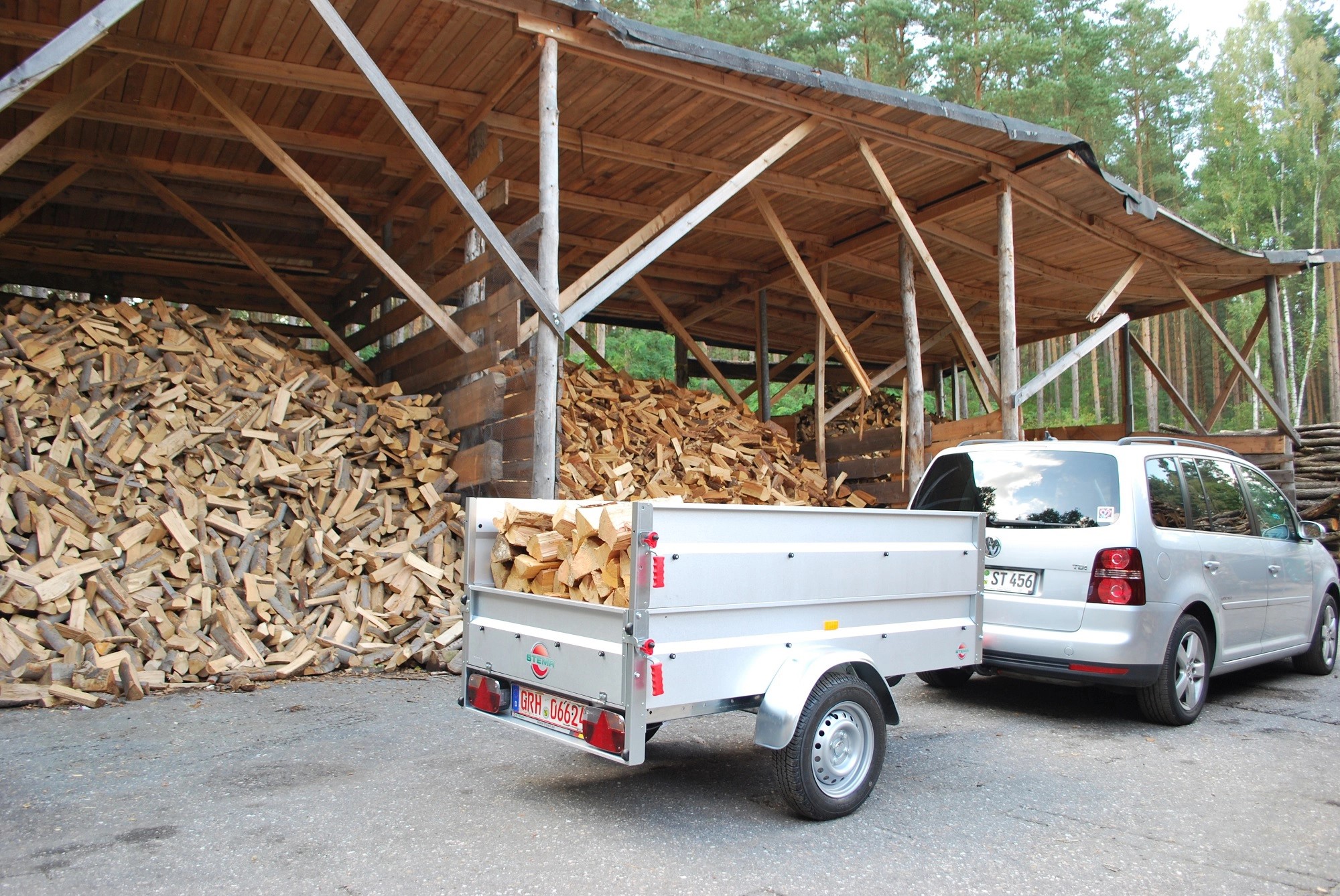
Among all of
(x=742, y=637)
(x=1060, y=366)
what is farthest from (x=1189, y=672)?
(x=1060, y=366)

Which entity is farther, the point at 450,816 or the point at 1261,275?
the point at 1261,275

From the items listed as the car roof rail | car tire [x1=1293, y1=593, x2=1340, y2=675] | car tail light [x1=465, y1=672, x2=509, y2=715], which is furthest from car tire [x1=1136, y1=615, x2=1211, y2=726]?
car tail light [x1=465, y1=672, x2=509, y2=715]

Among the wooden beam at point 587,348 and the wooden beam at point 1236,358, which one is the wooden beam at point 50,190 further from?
the wooden beam at point 1236,358

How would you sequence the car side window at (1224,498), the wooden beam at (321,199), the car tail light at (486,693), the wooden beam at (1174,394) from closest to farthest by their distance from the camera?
the car tail light at (486,693) < the car side window at (1224,498) < the wooden beam at (321,199) < the wooden beam at (1174,394)

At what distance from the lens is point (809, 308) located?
15297 mm

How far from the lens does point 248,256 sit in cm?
1005

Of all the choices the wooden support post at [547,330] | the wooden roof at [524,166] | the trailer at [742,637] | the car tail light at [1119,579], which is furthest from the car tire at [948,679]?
the wooden roof at [524,166]

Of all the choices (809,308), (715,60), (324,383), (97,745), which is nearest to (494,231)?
(715,60)

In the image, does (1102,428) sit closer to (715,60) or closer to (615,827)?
(715,60)

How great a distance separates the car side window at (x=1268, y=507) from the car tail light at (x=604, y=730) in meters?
5.00

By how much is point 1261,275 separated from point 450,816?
1367cm

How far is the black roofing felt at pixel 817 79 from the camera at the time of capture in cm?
675

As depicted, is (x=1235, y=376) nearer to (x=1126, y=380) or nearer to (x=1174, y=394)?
(x=1174, y=394)

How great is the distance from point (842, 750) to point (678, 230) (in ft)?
16.7
